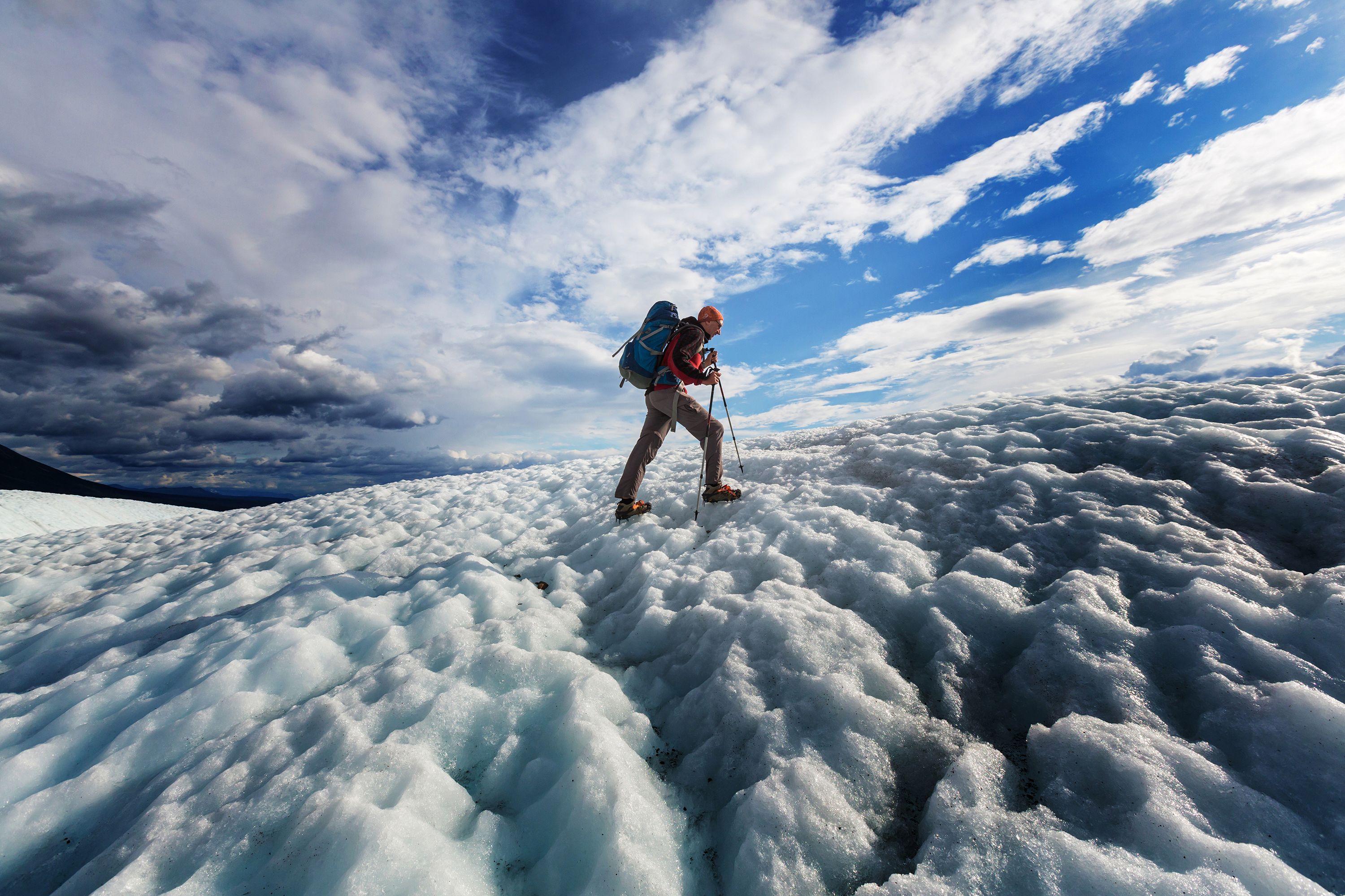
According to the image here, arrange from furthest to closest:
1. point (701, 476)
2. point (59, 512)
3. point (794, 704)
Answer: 1. point (59, 512)
2. point (701, 476)
3. point (794, 704)

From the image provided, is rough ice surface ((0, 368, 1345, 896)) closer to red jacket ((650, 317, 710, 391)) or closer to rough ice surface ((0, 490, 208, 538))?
red jacket ((650, 317, 710, 391))

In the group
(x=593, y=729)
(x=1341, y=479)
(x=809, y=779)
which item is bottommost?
(x=809, y=779)

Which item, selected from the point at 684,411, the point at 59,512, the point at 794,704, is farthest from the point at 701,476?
the point at 59,512

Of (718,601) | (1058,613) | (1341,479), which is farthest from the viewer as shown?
(718,601)

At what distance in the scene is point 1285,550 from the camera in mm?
4699

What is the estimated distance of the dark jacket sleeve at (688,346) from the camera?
8422 millimetres

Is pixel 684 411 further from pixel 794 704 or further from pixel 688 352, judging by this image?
pixel 794 704

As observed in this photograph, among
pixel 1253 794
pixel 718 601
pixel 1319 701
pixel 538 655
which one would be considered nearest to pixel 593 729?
pixel 538 655

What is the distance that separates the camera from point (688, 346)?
27.7ft

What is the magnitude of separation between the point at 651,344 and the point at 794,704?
6380 mm

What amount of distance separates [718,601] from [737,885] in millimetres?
2824

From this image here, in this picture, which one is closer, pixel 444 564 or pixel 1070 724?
pixel 1070 724

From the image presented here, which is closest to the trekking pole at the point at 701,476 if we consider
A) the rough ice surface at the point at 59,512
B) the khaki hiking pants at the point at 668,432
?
the khaki hiking pants at the point at 668,432

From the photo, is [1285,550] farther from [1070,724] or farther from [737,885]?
[737,885]
